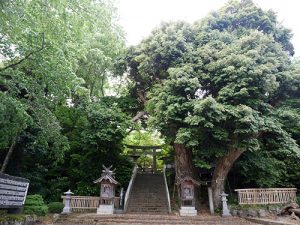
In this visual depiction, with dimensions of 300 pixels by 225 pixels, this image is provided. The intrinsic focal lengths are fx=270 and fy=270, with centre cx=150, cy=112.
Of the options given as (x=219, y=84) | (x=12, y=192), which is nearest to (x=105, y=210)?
(x=12, y=192)

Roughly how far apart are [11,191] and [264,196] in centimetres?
1122

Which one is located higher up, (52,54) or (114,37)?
(114,37)

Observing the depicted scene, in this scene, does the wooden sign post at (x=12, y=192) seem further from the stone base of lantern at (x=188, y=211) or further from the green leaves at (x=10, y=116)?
the stone base of lantern at (x=188, y=211)

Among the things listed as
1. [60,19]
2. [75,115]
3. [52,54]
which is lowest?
[52,54]

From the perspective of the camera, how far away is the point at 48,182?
50.8 feet

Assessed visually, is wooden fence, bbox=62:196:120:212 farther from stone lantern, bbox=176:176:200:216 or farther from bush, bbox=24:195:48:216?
stone lantern, bbox=176:176:200:216

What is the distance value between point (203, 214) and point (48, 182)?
882 centimetres

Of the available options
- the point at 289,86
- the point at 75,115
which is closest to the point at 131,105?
the point at 75,115

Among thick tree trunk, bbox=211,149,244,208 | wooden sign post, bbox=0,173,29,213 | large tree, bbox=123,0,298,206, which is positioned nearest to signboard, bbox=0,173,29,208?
wooden sign post, bbox=0,173,29,213

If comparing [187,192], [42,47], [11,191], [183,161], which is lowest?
[11,191]

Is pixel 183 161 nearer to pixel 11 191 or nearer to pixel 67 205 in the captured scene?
pixel 67 205

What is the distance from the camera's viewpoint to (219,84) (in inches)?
498

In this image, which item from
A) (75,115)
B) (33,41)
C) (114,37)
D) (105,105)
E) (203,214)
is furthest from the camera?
(75,115)

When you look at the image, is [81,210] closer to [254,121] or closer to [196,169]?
[196,169]
